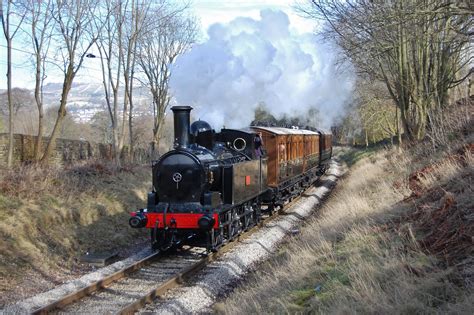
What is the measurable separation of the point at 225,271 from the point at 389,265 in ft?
14.1

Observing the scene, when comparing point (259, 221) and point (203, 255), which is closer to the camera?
point (203, 255)

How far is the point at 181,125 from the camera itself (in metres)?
11.1

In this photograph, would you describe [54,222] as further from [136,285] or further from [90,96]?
[90,96]

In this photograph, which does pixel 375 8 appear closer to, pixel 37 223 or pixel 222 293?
pixel 222 293

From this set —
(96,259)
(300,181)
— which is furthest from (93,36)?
(96,259)

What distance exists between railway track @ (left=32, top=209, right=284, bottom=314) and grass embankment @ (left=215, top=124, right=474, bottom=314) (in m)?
1.22

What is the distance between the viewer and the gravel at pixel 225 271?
777 centimetres

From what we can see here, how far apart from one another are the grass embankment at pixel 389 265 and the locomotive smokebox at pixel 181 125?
316 cm

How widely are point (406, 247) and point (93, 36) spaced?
19387mm

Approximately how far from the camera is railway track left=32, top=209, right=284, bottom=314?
7.55 metres

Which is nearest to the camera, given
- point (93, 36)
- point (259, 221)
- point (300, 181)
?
point (259, 221)

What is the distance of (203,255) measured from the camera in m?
11.0

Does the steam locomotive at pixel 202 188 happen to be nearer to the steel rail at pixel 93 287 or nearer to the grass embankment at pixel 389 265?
the steel rail at pixel 93 287

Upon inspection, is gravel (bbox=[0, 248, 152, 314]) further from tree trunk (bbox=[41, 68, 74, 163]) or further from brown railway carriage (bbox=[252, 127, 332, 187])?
tree trunk (bbox=[41, 68, 74, 163])
